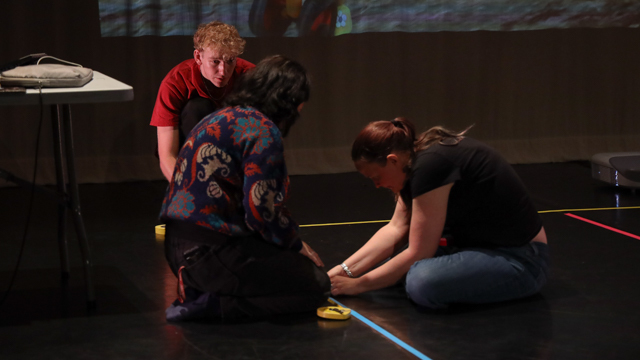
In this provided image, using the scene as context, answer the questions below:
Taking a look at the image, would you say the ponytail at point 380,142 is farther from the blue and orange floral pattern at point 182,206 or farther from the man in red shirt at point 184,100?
the man in red shirt at point 184,100

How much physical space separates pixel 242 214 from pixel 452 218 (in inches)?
27.9

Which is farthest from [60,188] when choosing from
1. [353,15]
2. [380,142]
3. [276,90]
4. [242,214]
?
[353,15]

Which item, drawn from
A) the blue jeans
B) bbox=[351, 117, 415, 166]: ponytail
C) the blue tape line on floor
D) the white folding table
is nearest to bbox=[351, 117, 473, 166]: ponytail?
bbox=[351, 117, 415, 166]: ponytail

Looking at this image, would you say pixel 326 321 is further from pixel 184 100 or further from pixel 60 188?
pixel 184 100

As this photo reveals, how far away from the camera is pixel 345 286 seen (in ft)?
8.42

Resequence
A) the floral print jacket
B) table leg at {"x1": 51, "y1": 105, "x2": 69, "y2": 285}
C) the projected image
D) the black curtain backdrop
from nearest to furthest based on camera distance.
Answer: the floral print jacket → table leg at {"x1": 51, "y1": 105, "x2": 69, "y2": 285} → the black curtain backdrop → the projected image

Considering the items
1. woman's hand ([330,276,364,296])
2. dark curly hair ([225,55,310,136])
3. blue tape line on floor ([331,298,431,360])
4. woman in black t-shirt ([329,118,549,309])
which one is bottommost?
blue tape line on floor ([331,298,431,360])

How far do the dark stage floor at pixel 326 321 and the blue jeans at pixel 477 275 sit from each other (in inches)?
1.8

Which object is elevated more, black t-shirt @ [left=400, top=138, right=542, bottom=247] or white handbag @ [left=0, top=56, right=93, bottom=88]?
white handbag @ [left=0, top=56, right=93, bottom=88]

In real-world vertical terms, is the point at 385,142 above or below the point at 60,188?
above

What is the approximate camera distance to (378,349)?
2.17 metres

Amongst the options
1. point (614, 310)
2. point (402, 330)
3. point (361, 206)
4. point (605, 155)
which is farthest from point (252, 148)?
point (605, 155)

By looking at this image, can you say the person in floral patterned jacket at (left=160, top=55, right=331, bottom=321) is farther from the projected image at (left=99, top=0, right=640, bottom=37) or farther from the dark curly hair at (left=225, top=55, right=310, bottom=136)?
the projected image at (left=99, top=0, right=640, bottom=37)

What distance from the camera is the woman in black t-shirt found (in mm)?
2352
